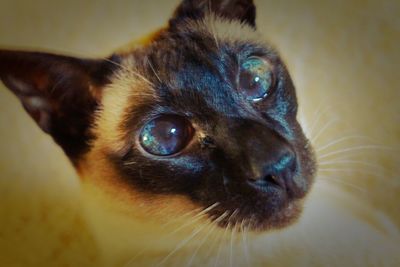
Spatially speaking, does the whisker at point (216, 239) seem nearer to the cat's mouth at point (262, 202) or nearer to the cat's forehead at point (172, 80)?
the cat's mouth at point (262, 202)

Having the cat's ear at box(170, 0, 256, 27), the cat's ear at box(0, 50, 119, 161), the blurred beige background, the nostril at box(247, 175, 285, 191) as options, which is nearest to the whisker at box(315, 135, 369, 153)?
the blurred beige background

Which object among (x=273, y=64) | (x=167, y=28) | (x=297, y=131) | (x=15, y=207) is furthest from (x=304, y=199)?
(x=15, y=207)

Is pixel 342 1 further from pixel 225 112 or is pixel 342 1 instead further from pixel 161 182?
pixel 161 182

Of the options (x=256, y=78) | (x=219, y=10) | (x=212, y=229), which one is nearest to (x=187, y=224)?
(x=212, y=229)

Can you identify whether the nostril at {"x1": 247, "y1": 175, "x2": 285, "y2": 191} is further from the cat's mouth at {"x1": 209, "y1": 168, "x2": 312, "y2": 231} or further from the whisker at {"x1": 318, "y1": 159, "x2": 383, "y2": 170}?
the whisker at {"x1": 318, "y1": 159, "x2": 383, "y2": 170}

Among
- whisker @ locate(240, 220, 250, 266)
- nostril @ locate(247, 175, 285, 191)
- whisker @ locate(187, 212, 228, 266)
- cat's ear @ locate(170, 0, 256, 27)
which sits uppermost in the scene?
cat's ear @ locate(170, 0, 256, 27)

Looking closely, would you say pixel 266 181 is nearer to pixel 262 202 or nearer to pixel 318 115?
pixel 262 202

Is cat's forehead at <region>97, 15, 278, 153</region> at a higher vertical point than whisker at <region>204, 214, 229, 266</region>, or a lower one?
higher
